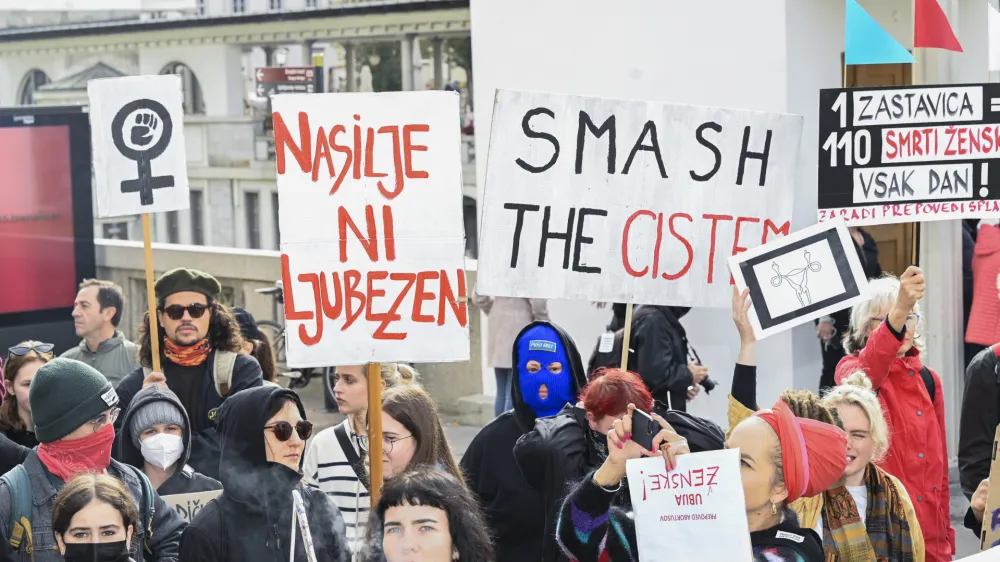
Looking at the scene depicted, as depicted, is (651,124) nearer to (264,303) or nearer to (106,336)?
(106,336)

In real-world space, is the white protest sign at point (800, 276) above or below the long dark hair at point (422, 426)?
above

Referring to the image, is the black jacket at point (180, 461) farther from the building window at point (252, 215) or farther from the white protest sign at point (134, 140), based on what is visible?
the building window at point (252, 215)

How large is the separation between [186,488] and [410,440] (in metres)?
1.17

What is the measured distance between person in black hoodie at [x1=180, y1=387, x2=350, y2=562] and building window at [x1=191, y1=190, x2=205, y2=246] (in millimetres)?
49811

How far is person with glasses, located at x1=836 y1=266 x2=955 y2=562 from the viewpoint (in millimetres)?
6031

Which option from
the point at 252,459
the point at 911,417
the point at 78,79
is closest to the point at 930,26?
the point at 911,417

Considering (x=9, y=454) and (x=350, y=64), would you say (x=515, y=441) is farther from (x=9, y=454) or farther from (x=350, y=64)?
(x=350, y=64)

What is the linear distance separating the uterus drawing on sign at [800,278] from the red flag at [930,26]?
2325 mm

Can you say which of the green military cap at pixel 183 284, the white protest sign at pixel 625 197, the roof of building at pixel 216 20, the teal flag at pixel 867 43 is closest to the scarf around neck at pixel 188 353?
the green military cap at pixel 183 284

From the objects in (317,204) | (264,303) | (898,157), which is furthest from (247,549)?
(264,303)

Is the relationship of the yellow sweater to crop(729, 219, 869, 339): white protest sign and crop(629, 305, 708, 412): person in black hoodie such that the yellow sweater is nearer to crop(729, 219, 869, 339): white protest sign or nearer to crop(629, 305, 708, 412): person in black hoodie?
crop(729, 219, 869, 339): white protest sign

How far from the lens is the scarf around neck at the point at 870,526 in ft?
15.3

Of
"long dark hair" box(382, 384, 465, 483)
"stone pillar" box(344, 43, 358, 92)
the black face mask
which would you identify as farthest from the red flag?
"stone pillar" box(344, 43, 358, 92)

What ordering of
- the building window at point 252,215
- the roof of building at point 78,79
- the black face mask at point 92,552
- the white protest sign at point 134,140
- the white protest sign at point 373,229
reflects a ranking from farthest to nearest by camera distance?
1. the building window at point 252,215
2. the roof of building at point 78,79
3. the white protest sign at point 134,140
4. the white protest sign at point 373,229
5. the black face mask at point 92,552
